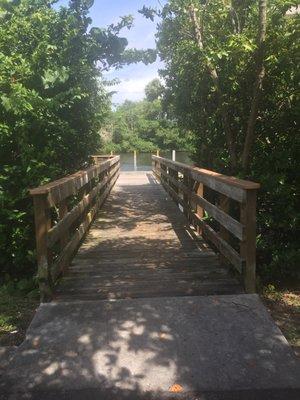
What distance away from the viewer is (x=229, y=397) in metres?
2.83

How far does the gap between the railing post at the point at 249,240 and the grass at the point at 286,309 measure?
30 cm

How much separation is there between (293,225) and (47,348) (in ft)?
10.4

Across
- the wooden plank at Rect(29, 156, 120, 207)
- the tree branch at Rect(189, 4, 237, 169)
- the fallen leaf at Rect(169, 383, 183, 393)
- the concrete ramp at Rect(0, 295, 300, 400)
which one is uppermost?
the tree branch at Rect(189, 4, 237, 169)

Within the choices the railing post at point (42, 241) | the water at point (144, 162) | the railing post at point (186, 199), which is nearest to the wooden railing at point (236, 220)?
the railing post at point (186, 199)

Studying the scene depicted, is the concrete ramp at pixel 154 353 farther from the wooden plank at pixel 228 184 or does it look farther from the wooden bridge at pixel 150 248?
the wooden plank at pixel 228 184

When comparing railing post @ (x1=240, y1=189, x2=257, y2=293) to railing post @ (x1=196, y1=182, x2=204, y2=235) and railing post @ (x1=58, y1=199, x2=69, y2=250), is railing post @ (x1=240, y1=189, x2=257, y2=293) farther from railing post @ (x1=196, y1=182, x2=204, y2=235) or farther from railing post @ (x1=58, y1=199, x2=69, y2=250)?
railing post @ (x1=196, y1=182, x2=204, y2=235)

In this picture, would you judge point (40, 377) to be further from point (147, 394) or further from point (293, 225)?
point (293, 225)

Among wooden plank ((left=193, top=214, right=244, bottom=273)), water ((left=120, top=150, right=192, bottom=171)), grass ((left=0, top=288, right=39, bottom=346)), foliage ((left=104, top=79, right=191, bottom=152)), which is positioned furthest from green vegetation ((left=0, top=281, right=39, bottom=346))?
foliage ((left=104, top=79, right=191, bottom=152))

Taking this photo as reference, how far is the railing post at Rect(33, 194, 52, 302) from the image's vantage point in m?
4.18

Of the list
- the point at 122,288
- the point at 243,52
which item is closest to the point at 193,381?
the point at 122,288

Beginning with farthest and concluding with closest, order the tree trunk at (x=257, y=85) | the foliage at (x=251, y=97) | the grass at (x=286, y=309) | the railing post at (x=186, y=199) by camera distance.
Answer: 1. the railing post at (x=186, y=199)
2. the tree trunk at (x=257, y=85)
3. the foliage at (x=251, y=97)
4. the grass at (x=286, y=309)

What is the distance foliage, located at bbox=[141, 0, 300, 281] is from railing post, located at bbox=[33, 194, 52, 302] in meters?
2.43

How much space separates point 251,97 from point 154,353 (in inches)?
169

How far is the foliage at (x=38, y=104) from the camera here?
5.90m
